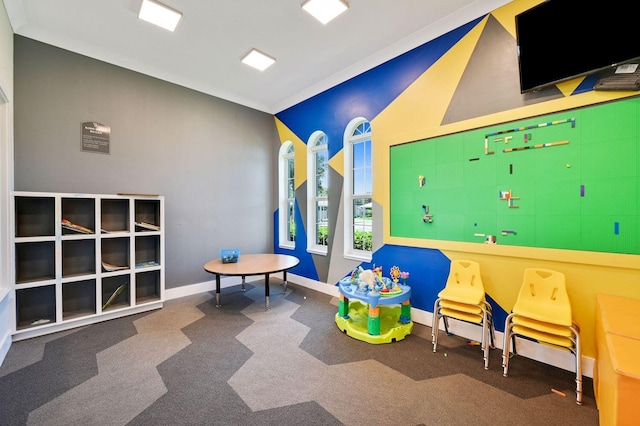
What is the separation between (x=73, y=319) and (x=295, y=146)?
393 cm

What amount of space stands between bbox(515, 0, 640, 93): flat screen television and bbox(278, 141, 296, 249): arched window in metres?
3.78

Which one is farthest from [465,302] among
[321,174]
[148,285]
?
[148,285]

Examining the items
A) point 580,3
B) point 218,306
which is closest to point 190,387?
point 218,306

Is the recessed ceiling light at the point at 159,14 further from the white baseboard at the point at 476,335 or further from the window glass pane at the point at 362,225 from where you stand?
the white baseboard at the point at 476,335

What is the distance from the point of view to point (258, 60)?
11.9ft

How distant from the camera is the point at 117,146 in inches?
140

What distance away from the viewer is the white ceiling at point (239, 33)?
2.69 meters

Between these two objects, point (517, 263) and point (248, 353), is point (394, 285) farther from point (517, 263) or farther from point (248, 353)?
point (248, 353)

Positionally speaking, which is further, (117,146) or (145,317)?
(117,146)

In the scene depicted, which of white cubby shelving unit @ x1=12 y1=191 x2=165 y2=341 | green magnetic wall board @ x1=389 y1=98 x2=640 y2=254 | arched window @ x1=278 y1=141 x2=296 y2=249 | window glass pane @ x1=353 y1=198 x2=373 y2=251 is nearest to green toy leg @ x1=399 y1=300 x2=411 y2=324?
green magnetic wall board @ x1=389 y1=98 x2=640 y2=254

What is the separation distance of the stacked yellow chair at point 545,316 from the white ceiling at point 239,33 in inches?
104

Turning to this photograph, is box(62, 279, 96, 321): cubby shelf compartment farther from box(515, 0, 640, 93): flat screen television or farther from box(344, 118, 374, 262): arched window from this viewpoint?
box(515, 0, 640, 93): flat screen television

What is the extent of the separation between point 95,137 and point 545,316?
17.1ft

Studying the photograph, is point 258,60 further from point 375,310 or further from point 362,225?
point 375,310
